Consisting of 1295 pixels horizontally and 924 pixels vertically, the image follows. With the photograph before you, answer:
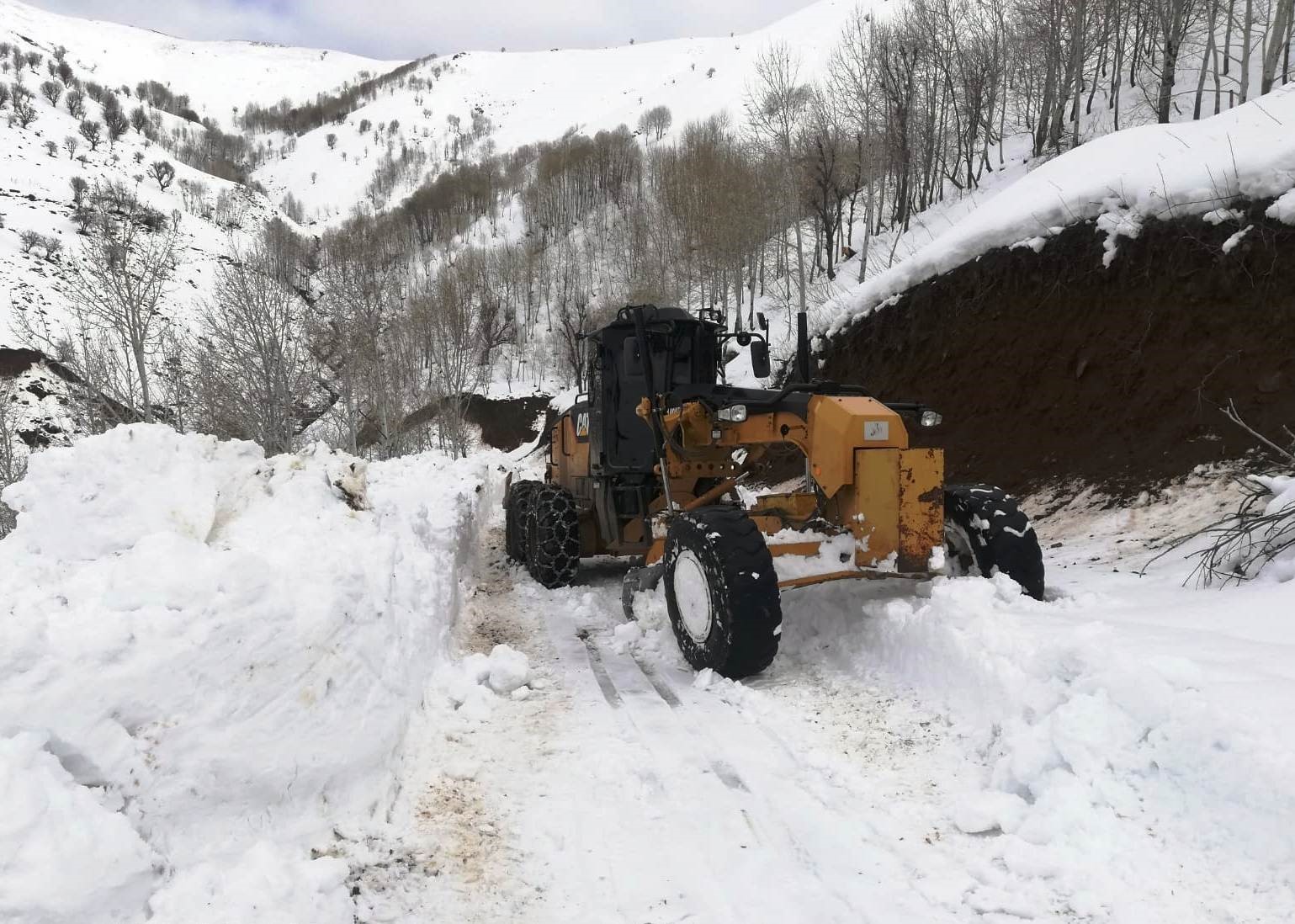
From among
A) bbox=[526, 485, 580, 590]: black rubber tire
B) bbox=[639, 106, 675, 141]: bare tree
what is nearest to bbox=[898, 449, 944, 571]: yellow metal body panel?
bbox=[526, 485, 580, 590]: black rubber tire

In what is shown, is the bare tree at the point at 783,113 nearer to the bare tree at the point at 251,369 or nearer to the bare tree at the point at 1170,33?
the bare tree at the point at 1170,33

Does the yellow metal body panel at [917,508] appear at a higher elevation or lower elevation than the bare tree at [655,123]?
lower

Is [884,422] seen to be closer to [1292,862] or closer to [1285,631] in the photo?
[1285,631]

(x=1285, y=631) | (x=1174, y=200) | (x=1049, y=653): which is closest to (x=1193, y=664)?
(x=1049, y=653)

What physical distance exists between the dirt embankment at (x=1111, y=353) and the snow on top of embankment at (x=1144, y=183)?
9.0 inches

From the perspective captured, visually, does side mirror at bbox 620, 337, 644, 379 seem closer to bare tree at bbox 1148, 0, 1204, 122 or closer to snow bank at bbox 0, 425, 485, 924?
snow bank at bbox 0, 425, 485, 924

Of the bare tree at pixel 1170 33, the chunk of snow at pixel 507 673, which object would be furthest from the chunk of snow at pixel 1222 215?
the bare tree at pixel 1170 33

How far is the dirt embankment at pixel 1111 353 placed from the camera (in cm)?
746

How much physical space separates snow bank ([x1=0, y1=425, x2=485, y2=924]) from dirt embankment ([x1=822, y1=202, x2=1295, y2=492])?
7434 mm

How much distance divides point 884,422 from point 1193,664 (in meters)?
2.18

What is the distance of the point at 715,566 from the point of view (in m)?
4.61

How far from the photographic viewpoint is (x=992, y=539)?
503 centimetres

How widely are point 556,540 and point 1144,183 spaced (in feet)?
27.4

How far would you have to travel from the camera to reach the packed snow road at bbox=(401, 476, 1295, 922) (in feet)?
8.35
